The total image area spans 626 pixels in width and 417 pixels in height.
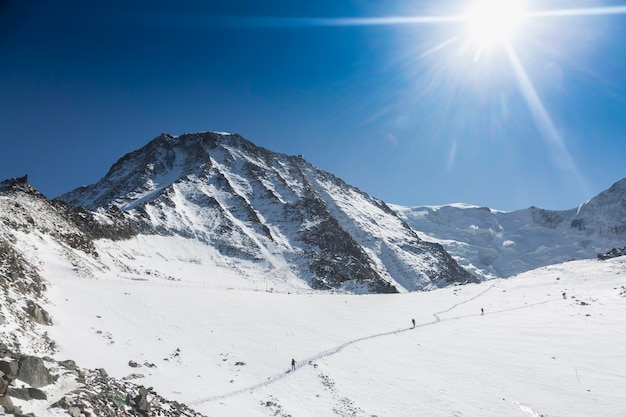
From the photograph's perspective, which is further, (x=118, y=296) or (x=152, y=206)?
(x=152, y=206)

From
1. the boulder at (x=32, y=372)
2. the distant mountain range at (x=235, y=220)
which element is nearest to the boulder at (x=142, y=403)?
the boulder at (x=32, y=372)

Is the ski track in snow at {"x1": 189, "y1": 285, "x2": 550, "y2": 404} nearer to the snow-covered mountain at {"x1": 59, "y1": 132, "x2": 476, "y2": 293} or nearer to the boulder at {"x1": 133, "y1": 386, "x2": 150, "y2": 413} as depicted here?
the boulder at {"x1": 133, "y1": 386, "x2": 150, "y2": 413}

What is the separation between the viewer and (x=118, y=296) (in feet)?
117

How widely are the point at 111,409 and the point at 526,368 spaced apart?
84.6ft

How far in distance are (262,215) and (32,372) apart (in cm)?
10765

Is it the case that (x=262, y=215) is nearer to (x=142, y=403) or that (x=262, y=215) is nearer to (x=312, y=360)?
(x=312, y=360)

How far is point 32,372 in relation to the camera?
42.3 feet

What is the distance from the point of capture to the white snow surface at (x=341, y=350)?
71.5 feet

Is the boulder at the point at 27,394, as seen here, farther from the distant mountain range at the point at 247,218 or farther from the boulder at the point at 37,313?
the distant mountain range at the point at 247,218

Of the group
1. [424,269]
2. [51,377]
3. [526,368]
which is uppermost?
[424,269]

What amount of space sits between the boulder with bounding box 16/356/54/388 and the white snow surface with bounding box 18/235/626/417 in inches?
30.8

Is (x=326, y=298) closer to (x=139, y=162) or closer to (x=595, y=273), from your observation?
(x=595, y=273)

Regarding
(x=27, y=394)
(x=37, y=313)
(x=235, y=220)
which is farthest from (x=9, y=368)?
(x=235, y=220)

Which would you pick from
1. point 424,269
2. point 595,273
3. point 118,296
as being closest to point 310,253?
point 424,269
